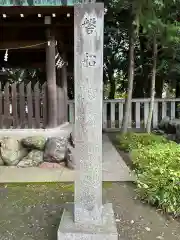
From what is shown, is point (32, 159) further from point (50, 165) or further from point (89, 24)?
point (89, 24)

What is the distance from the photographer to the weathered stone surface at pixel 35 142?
607cm

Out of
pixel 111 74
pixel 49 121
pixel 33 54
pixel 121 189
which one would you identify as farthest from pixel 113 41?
pixel 121 189

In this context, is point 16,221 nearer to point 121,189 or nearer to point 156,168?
point 121,189

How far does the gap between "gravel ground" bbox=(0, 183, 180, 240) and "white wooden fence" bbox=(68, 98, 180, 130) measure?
7148mm

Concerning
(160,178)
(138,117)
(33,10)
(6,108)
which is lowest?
(160,178)

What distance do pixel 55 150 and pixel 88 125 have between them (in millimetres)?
3208

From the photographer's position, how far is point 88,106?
2.88 meters

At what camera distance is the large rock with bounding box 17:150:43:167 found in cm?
601

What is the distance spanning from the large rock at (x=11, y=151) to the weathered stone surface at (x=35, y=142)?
6.9 inches

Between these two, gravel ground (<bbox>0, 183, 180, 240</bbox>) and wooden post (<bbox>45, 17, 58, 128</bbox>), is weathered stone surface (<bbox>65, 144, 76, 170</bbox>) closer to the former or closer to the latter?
wooden post (<bbox>45, 17, 58, 128</bbox>)

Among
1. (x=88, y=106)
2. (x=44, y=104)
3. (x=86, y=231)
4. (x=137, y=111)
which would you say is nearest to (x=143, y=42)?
(x=137, y=111)

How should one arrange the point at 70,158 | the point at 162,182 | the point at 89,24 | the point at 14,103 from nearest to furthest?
the point at 89,24, the point at 162,182, the point at 70,158, the point at 14,103

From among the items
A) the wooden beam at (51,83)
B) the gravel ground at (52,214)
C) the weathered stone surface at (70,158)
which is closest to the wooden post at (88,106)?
the gravel ground at (52,214)

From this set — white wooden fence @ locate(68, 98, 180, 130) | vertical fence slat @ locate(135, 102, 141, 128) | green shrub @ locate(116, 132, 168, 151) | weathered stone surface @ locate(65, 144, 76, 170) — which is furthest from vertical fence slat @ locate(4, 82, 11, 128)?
vertical fence slat @ locate(135, 102, 141, 128)
